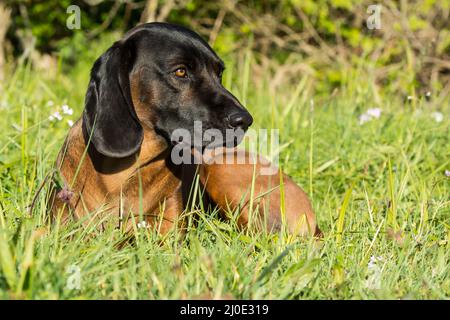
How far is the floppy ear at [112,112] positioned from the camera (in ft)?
10.2

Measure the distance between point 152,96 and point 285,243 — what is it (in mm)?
900

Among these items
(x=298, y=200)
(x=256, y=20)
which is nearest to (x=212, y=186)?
(x=298, y=200)

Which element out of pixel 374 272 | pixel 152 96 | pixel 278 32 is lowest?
pixel 374 272

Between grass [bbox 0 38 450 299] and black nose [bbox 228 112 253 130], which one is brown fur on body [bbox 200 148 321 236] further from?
black nose [bbox 228 112 253 130]

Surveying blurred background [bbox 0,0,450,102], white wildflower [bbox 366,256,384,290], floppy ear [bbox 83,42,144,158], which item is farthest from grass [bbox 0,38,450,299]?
blurred background [bbox 0,0,450,102]

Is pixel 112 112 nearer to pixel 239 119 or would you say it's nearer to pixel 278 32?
pixel 239 119

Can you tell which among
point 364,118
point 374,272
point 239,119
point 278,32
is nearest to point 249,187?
point 239,119

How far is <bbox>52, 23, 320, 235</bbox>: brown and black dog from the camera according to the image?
3.12 m

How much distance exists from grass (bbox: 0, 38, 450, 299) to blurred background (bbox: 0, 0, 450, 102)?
277cm

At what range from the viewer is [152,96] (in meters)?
3.19

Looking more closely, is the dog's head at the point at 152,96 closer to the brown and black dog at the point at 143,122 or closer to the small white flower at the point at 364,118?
the brown and black dog at the point at 143,122

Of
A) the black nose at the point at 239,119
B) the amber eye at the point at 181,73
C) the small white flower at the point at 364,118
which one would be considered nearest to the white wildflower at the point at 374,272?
the black nose at the point at 239,119
